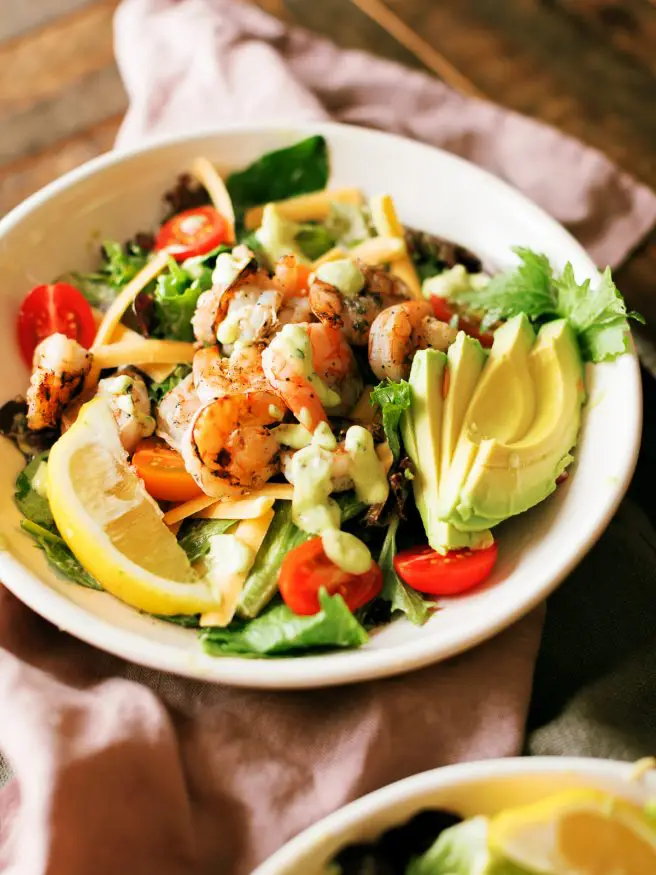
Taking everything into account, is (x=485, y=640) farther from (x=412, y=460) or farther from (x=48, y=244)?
(x=48, y=244)

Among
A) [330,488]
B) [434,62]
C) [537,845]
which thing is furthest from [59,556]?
[434,62]

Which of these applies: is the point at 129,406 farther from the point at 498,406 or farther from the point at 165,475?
the point at 498,406

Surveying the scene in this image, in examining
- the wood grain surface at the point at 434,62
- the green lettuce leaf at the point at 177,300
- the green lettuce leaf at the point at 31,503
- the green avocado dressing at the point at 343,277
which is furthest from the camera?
the wood grain surface at the point at 434,62

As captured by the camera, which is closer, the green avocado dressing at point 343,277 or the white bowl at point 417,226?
the white bowl at point 417,226

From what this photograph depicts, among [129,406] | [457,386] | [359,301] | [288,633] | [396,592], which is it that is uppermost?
[129,406]

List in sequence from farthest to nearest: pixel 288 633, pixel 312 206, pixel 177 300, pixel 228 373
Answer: pixel 312 206 → pixel 177 300 → pixel 228 373 → pixel 288 633

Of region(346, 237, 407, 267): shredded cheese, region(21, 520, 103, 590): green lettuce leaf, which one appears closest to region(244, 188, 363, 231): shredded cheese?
region(346, 237, 407, 267): shredded cheese

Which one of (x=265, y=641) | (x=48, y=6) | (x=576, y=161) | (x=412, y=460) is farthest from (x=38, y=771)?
(x=48, y=6)

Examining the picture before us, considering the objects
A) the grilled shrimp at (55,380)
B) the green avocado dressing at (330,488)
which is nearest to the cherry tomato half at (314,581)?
the green avocado dressing at (330,488)

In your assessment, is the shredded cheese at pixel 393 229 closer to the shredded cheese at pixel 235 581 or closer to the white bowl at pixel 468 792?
the shredded cheese at pixel 235 581
